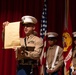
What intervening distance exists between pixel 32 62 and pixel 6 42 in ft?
1.11

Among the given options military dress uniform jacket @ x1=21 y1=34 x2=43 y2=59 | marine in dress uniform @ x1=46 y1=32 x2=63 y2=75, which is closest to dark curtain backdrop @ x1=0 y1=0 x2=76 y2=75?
marine in dress uniform @ x1=46 y1=32 x2=63 y2=75

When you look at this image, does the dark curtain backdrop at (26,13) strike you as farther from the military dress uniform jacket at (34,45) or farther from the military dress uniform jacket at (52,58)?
the military dress uniform jacket at (34,45)

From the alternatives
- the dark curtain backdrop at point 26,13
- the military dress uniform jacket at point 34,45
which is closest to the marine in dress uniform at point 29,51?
the military dress uniform jacket at point 34,45

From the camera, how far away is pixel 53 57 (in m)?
3.28

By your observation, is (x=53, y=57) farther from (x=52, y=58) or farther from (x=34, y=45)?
(x=34, y=45)

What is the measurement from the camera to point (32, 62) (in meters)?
2.56

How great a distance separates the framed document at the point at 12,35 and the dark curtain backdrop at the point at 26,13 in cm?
122

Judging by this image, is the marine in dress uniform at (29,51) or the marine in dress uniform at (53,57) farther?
the marine in dress uniform at (53,57)

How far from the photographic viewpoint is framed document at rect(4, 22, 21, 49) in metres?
2.54

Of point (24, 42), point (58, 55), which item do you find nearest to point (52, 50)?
point (58, 55)

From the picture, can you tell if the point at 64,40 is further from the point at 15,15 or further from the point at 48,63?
the point at 15,15

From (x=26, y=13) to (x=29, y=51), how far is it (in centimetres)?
146

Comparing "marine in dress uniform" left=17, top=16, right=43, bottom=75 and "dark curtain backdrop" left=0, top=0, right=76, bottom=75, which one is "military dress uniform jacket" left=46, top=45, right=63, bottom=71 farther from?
"marine in dress uniform" left=17, top=16, right=43, bottom=75

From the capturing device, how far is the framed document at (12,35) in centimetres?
254
